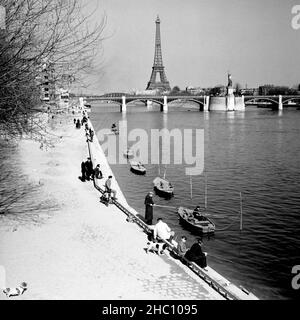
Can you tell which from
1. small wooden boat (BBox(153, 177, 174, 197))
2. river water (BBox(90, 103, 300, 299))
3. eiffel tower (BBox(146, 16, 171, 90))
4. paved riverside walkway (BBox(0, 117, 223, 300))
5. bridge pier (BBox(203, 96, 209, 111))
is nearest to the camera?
paved riverside walkway (BBox(0, 117, 223, 300))

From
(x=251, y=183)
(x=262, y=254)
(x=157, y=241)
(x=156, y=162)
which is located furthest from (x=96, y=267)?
(x=156, y=162)

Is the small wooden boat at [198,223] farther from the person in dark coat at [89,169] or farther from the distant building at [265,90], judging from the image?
the distant building at [265,90]

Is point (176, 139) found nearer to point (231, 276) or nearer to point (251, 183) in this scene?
point (251, 183)

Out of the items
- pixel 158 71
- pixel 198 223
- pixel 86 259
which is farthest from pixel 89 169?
pixel 158 71

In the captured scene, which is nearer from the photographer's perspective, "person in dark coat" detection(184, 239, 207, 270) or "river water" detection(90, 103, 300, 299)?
"person in dark coat" detection(184, 239, 207, 270)

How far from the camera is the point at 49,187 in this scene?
15.7 m

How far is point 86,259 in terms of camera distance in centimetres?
924

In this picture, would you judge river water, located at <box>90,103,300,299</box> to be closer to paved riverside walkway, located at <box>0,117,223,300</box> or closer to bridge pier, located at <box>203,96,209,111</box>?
paved riverside walkway, located at <box>0,117,223,300</box>

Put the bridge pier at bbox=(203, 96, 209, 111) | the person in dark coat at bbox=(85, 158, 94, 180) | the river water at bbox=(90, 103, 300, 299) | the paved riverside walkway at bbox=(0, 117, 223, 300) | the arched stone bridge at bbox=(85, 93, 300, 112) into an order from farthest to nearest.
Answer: the bridge pier at bbox=(203, 96, 209, 111) < the arched stone bridge at bbox=(85, 93, 300, 112) < the person in dark coat at bbox=(85, 158, 94, 180) < the river water at bbox=(90, 103, 300, 299) < the paved riverside walkway at bbox=(0, 117, 223, 300)

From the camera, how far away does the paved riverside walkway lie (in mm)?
7785

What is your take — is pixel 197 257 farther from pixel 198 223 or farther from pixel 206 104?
pixel 206 104

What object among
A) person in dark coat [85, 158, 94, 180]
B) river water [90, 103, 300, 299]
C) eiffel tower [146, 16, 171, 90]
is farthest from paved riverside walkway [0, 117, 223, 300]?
eiffel tower [146, 16, 171, 90]

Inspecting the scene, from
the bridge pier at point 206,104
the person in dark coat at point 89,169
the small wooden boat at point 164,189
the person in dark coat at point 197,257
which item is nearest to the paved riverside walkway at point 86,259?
the person in dark coat at point 197,257

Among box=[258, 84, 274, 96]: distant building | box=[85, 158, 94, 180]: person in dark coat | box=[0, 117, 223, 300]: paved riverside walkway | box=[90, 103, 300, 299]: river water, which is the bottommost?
box=[90, 103, 300, 299]: river water
